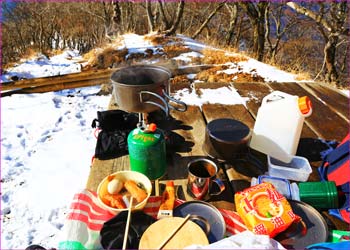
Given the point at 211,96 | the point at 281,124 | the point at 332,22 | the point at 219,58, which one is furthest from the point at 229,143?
the point at 332,22

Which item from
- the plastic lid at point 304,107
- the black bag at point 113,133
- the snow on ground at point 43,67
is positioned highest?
the plastic lid at point 304,107

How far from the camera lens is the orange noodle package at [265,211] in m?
0.96

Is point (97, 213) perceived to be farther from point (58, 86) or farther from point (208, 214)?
point (58, 86)

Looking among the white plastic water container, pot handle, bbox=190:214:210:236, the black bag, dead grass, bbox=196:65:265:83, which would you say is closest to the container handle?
the white plastic water container

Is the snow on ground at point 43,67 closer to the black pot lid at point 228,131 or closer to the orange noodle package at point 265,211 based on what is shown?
the black pot lid at point 228,131

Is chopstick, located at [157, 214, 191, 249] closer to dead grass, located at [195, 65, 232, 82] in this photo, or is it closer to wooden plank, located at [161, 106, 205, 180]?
wooden plank, located at [161, 106, 205, 180]

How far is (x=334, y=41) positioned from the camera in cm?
710

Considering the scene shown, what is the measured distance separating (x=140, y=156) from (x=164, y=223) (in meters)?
0.38

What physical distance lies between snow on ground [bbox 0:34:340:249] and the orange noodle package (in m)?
Result: 1.14

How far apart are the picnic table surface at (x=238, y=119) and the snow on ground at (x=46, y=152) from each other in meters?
0.18

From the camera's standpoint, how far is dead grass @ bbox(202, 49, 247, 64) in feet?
14.7

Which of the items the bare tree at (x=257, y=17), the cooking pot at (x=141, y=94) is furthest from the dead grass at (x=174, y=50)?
the cooking pot at (x=141, y=94)

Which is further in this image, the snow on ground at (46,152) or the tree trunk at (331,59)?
the tree trunk at (331,59)

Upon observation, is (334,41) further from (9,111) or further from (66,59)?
(9,111)
